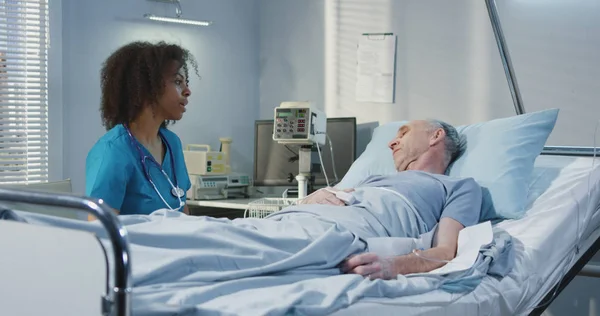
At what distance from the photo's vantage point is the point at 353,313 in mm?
1465

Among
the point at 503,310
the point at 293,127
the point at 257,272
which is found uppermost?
the point at 293,127

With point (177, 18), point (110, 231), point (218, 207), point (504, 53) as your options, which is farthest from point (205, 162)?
point (110, 231)

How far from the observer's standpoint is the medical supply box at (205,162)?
11.7 feet

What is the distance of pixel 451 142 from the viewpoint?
2523 mm

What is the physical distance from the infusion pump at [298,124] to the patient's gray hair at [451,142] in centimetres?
80

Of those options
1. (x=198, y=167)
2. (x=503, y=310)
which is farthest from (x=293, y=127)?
(x=503, y=310)

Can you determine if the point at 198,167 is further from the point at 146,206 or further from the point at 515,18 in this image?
the point at 515,18

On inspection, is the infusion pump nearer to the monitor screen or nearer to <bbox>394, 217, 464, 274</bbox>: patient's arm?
the monitor screen

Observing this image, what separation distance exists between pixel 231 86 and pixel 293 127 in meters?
0.96

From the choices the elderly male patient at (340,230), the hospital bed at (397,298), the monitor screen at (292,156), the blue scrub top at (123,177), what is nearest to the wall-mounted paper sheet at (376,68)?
the monitor screen at (292,156)

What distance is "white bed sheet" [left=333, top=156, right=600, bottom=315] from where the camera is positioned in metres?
1.62

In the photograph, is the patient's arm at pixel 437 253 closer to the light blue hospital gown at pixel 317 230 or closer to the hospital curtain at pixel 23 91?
the light blue hospital gown at pixel 317 230

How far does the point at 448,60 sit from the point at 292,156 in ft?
3.07

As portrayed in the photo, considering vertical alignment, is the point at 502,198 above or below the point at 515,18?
below
